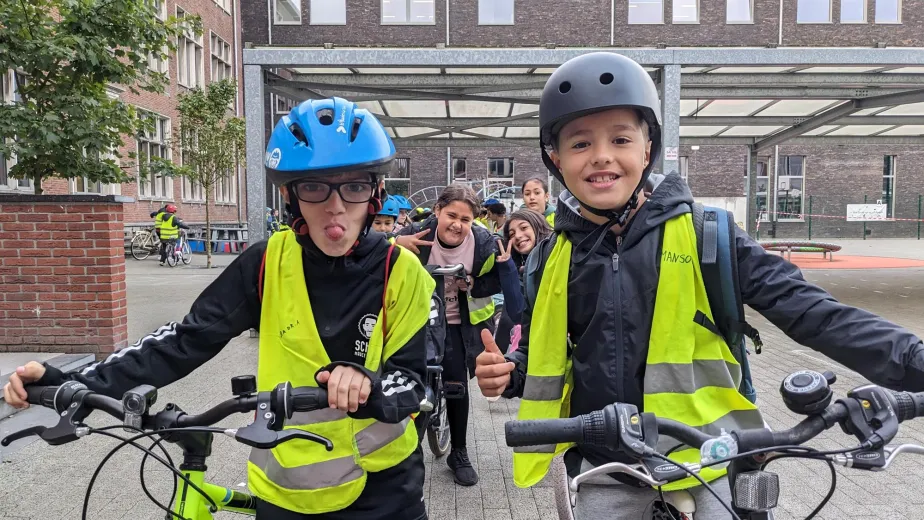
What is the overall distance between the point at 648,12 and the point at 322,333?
1238 inches

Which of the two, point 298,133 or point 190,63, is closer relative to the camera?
point 298,133

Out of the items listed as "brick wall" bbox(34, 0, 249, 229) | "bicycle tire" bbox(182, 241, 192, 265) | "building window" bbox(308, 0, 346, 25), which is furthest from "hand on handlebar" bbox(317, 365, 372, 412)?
"building window" bbox(308, 0, 346, 25)

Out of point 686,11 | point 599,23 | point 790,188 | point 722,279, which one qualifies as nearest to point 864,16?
point 686,11

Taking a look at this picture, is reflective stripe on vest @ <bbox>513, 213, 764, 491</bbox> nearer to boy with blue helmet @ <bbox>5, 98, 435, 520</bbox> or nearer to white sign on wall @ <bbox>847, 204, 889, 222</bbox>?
boy with blue helmet @ <bbox>5, 98, 435, 520</bbox>

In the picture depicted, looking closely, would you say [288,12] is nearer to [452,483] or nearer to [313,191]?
[452,483]

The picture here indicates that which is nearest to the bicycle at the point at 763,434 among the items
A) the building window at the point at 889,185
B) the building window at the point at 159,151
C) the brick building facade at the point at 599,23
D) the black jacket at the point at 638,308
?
the black jacket at the point at 638,308

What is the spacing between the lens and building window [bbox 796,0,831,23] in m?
30.2

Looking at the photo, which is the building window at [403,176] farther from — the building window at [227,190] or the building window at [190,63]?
the building window at [190,63]

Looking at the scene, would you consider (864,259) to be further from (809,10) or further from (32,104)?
(32,104)

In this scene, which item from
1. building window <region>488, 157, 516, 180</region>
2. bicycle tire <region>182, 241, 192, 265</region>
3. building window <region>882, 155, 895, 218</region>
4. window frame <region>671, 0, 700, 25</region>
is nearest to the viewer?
bicycle tire <region>182, 241, 192, 265</region>

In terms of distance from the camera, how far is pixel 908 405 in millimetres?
1358

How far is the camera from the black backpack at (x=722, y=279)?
185 cm

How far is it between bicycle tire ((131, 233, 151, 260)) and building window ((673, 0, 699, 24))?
23.5m

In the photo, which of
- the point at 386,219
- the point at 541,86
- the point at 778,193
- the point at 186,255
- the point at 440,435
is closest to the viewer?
the point at 440,435
